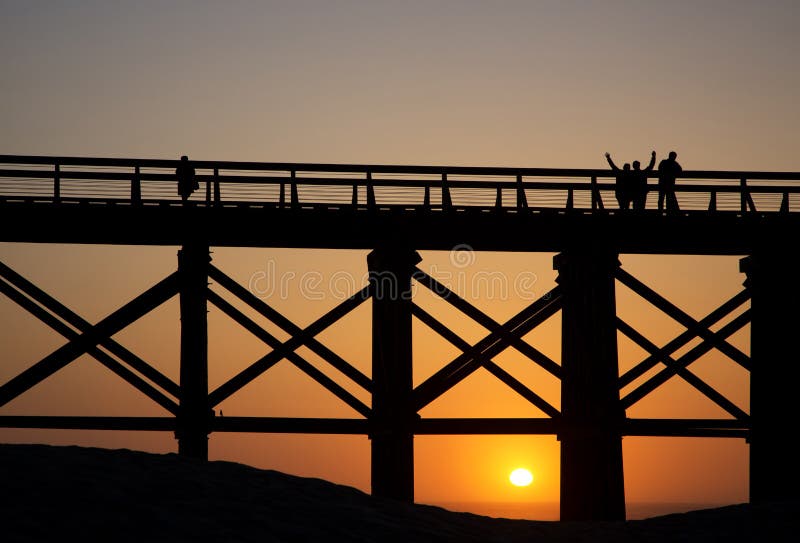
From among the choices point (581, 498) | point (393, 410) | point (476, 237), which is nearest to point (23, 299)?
point (393, 410)

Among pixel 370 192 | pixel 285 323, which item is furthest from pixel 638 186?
pixel 285 323

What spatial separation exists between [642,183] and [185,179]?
319 inches

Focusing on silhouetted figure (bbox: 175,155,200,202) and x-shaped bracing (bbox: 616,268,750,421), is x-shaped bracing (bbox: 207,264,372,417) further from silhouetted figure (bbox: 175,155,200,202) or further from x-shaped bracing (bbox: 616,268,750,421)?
x-shaped bracing (bbox: 616,268,750,421)

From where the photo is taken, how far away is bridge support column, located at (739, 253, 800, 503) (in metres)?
21.3

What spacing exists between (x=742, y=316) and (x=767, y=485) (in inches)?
118

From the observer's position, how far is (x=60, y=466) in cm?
1451

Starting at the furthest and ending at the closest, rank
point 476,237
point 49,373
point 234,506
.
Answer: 1. point 476,237
2. point 49,373
3. point 234,506

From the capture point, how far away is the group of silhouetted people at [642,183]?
874 inches

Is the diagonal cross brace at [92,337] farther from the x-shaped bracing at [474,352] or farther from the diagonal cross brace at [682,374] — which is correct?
the diagonal cross brace at [682,374]

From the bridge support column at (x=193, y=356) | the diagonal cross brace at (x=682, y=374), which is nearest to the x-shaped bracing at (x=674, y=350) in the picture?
the diagonal cross brace at (x=682, y=374)

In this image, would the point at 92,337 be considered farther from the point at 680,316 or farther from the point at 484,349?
the point at 680,316

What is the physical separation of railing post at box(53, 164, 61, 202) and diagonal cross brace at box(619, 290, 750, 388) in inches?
396

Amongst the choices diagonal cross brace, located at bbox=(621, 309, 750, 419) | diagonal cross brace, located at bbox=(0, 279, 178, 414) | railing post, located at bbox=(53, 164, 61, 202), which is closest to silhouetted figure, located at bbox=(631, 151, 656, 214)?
diagonal cross brace, located at bbox=(621, 309, 750, 419)

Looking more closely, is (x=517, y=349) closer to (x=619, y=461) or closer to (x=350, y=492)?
(x=619, y=461)
